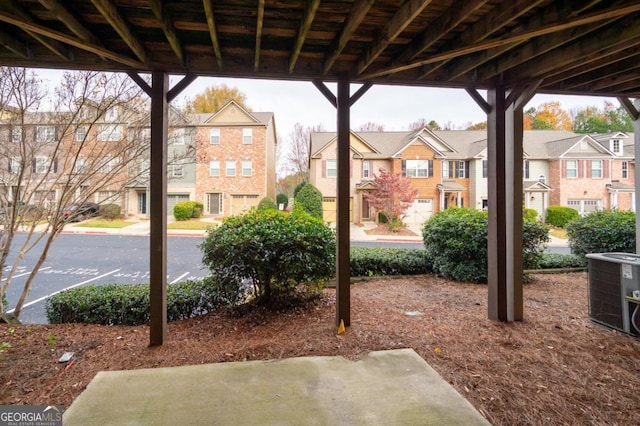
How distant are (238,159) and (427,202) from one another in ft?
38.7

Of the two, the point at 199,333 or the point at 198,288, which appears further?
the point at 198,288

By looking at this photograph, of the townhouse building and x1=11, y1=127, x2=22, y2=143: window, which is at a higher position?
the townhouse building

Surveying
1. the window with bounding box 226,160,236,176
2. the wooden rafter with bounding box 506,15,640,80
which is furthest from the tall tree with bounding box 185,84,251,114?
→ the wooden rafter with bounding box 506,15,640,80

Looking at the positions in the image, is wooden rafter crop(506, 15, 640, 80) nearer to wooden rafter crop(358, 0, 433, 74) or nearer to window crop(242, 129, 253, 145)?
wooden rafter crop(358, 0, 433, 74)

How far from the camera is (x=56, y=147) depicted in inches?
165

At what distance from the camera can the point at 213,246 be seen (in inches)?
152

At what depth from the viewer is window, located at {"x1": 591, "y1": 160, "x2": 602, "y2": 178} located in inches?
757

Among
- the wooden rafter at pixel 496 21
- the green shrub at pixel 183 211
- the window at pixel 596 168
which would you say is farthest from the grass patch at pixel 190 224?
the window at pixel 596 168

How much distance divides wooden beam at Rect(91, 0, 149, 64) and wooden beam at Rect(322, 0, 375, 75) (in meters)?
1.73

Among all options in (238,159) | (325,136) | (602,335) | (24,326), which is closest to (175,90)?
(24,326)

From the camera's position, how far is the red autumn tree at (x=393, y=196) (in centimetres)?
1667

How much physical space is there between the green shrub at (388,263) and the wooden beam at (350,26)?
148 inches

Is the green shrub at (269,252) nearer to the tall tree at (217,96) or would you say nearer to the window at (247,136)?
the window at (247,136)

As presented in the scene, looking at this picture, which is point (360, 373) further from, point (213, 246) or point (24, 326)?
point (24, 326)
